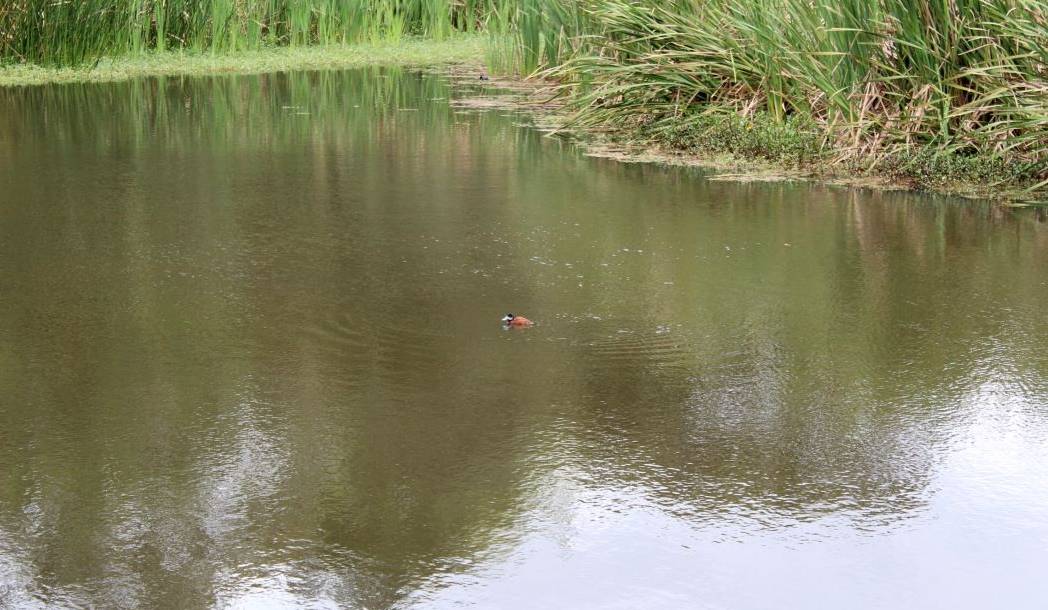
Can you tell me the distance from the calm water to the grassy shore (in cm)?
535

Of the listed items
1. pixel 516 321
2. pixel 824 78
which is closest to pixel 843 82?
pixel 824 78

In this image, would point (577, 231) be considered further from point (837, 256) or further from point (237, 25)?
point (237, 25)

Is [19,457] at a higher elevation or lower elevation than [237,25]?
lower

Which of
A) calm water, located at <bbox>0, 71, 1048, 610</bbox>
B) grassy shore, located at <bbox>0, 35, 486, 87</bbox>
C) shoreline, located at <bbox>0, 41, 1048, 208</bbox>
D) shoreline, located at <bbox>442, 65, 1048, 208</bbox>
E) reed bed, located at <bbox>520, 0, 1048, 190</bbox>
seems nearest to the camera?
calm water, located at <bbox>0, 71, 1048, 610</bbox>

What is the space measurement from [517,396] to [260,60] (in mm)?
10615

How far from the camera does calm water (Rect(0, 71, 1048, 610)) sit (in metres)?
3.26

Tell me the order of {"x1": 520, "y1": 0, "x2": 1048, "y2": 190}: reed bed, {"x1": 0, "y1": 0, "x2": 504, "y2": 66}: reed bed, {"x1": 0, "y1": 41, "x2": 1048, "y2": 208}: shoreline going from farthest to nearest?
{"x1": 0, "y1": 0, "x2": 504, "y2": 66}: reed bed < {"x1": 0, "y1": 41, "x2": 1048, "y2": 208}: shoreline < {"x1": 520, "y1": 0, "x2": 1048, "y2": 190}: reed bed

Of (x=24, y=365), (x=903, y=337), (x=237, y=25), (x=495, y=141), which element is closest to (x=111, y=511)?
(x=24, y=365)

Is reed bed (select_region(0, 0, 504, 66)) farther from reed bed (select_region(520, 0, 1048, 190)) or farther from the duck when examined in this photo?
the duck

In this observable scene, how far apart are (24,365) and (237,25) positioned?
1078 centimetres

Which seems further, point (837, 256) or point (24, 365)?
point (837, 256)

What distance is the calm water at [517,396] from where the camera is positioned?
326 centimetres

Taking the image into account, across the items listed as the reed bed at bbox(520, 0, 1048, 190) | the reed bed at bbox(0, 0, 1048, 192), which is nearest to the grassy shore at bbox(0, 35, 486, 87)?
the reed bed at bbox(0, 0, 1048, 192)

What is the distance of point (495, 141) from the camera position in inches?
373
